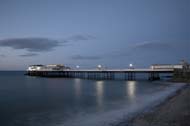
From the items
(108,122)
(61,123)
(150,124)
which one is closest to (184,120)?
(150,124)

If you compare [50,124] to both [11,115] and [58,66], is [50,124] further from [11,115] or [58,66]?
[58,66]

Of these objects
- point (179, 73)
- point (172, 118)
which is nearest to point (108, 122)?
point (172, 118)

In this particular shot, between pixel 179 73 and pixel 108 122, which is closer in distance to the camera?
pixel 108 122

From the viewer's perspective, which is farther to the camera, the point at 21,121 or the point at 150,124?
the point at 21,121

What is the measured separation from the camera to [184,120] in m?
10.8

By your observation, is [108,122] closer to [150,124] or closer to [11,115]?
[150,124]

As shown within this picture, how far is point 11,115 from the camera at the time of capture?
1602cm

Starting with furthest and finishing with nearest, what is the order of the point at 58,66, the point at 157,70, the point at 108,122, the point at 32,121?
the point at 58,66 → the point at 157,70 → the point at 32,121 → the point at 108,122

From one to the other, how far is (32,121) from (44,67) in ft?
285

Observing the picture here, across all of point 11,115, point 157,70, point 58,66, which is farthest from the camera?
point 58,66

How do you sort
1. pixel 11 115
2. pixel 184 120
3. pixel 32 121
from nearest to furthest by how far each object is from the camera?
1. pixel 184 120
2. pixel 32 121
3. pixel 11 115

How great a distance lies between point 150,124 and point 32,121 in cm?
739

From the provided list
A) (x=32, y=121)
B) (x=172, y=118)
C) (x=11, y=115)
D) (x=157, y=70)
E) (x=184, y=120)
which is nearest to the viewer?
(x=184, y=120)

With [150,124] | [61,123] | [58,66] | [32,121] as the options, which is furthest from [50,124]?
[58,66]
